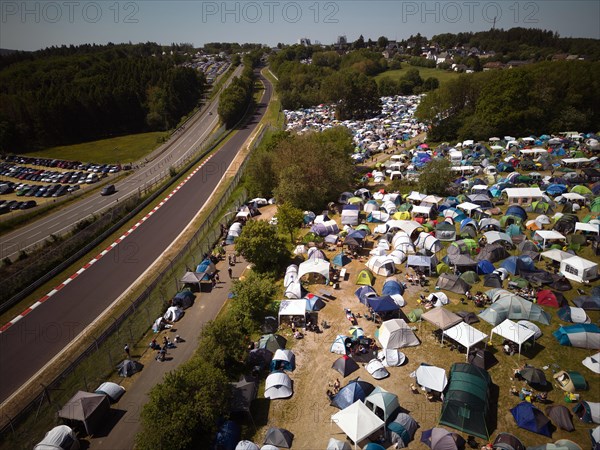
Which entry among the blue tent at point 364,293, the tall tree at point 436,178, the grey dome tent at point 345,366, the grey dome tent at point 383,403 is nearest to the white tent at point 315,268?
the blue tent at point 364,293

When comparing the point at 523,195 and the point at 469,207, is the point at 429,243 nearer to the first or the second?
the point at 469,207

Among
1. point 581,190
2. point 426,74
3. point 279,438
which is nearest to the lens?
point 279,438

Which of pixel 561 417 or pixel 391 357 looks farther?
pixel 391 357

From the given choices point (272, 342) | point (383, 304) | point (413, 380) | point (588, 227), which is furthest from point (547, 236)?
point (272, 342)

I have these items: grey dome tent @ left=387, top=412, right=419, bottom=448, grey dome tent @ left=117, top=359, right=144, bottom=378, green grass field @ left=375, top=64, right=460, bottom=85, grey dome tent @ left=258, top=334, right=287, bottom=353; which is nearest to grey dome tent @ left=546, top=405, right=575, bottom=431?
grey dome tent @ left=387, top=412, right=419, bottom=448

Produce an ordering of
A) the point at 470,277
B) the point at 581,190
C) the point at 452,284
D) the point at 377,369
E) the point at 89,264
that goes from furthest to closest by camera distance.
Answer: the point at 581,190
the point at 89,264
the point at 470,277
the point at 452,284
the point at 377,369

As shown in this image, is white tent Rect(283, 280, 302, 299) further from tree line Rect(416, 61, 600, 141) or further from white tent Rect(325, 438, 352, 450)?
tree line Rect(416, 61, 600, 141)

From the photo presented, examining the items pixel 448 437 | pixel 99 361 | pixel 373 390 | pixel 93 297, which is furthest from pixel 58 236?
pixel 448 437
